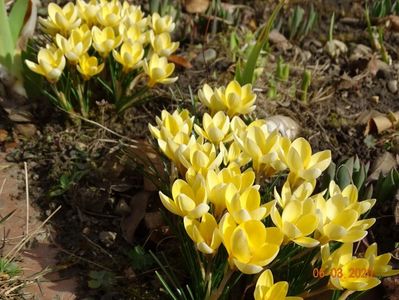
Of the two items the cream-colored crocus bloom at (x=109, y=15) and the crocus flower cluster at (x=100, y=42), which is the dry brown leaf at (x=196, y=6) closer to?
the crocus flower cluster at (x=100, y=42)

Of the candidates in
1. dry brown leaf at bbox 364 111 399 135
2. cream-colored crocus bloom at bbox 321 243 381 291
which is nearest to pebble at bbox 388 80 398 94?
dry brown leaf at bbox 364 111 399 135

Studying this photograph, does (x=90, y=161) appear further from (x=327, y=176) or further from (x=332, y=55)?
(x=332, y=55)

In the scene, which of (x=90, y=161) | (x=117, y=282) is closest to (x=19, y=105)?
(x=90, y=161)

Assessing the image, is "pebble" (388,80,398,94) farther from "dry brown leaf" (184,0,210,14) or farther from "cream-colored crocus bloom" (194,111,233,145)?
"cream-colored crocus bloom" (194,111,233,145)

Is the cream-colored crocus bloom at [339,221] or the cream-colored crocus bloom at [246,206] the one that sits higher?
the cream-colored crocus bloom at [246,206]

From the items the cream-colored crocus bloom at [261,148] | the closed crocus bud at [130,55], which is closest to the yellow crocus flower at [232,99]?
the cream-colored crocus bloom at [261,148]

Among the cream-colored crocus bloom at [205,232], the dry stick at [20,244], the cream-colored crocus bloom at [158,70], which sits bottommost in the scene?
the dry stick at [20,244]

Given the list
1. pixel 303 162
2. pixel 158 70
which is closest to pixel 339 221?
pixel 303 162
